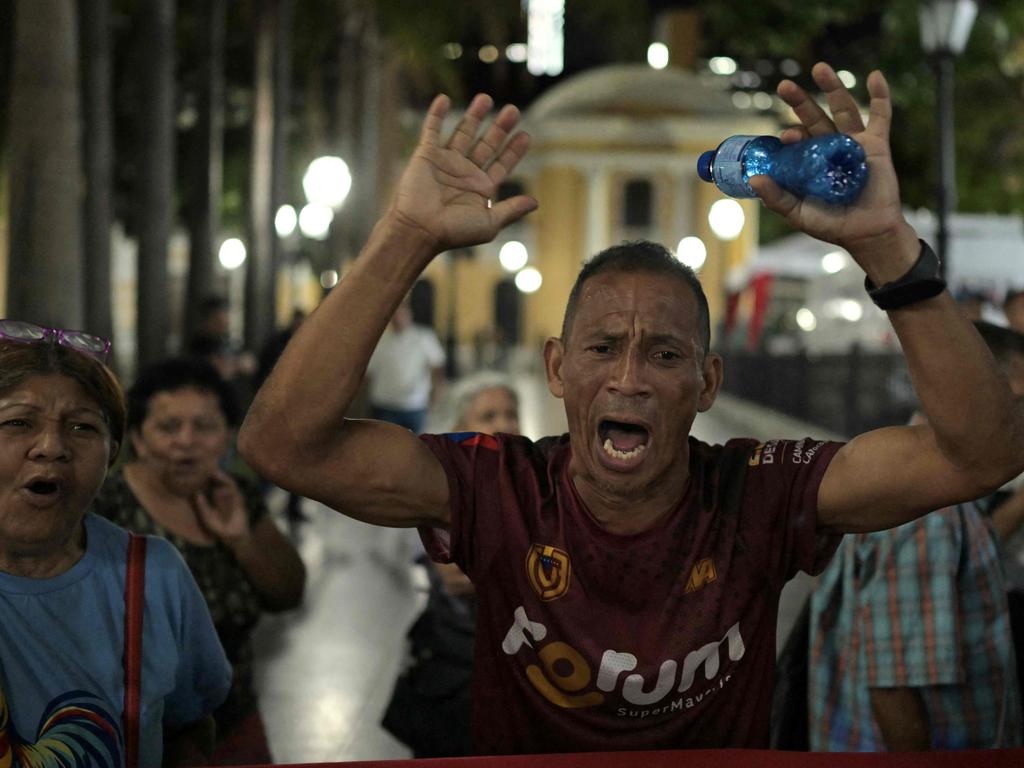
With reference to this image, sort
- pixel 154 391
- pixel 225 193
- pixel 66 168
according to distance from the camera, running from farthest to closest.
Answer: pixel 225 193 < pixel 66 168 < pixel 154 391

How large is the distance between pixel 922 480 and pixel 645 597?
548 mm

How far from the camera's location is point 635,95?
6397cm

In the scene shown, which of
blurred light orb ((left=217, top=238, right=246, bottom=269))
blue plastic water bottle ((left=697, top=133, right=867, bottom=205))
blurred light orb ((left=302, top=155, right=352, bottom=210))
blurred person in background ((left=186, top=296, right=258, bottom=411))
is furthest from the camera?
blurred light orb ((left=217, top=238, right=246, bottom=269))

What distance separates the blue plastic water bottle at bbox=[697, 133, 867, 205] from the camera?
253cm

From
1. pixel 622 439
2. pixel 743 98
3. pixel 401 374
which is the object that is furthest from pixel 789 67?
pixel 622 439

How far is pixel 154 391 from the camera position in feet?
15.6

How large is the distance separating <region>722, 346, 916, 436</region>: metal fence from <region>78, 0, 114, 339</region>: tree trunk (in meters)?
7.31

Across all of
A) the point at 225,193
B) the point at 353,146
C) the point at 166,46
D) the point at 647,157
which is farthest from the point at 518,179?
the point at 166,46

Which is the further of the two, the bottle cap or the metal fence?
the metal fence

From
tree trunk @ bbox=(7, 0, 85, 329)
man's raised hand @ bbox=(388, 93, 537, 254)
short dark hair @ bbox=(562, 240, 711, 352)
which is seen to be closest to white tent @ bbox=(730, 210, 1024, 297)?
tree trunk @ bbox=(7, 0, 85, 329)

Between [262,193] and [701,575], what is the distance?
69.0 ft

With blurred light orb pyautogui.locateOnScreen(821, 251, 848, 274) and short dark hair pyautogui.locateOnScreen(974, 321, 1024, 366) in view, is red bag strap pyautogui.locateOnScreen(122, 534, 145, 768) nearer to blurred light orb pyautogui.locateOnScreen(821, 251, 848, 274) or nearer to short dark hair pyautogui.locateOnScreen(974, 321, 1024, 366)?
short dark hair pyautogui.locateOnScreen(974, 321, 1024, 366)

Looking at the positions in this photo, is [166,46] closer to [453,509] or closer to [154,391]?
[154,391]

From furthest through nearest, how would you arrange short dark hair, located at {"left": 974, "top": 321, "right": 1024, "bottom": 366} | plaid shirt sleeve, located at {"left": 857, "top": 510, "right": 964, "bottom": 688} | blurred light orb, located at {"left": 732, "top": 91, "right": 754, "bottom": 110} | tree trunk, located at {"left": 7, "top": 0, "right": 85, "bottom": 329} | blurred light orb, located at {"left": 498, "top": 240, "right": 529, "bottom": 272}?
blurred light orb, located at {"left": 732, "top": 91, "right": 754, "bottom": 110} → blurred light orb, located at {"left": 498, "top": 240, "right": 529, "bottom": 272} → tree trunk, located at {"left": 7, "top": 0, "right": 85, "bottom": 329} → short dark hair, located at {"left": 974, "top": 321, "right": 1024, "bottom": 366} → plaid shirt sleeve, located at {"left": 857, "top": 510, "right": 964, "bottom": 688}
